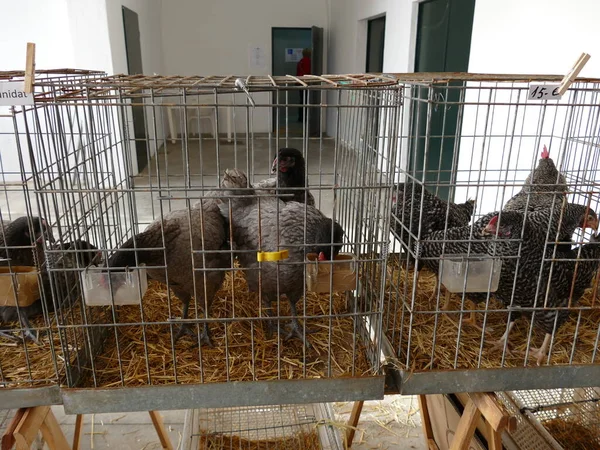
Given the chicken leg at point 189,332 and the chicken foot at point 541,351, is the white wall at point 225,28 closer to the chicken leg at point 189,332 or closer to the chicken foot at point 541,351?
the chicken leg at point 189,332

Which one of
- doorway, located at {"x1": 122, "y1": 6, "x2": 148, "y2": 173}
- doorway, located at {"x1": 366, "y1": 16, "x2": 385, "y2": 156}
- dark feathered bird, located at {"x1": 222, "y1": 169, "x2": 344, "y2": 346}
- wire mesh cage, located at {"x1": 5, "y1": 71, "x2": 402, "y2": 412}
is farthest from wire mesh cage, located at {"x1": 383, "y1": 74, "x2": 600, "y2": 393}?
doorway, located at {"x1": 366, "y1": 16, "x2": 385, "y2": 156}

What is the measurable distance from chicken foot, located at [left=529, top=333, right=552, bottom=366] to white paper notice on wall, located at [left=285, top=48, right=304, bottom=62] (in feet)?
29.5

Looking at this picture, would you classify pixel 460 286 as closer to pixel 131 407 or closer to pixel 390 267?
pixel 390 267

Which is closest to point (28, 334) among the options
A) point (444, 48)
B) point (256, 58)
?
point (444, 48)

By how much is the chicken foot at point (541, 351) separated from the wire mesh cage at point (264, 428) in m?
0.92

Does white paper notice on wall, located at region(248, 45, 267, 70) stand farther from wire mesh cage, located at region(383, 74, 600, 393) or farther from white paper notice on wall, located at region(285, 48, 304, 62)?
wire mesh cage, located at region(383, 74, 600, 393)

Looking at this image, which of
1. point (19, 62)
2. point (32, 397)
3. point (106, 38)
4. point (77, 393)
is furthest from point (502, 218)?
point (19, 62)

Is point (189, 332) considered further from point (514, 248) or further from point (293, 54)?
point (293, 54)

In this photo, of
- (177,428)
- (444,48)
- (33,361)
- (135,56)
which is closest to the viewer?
(33,361)

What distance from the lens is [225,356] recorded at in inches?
68.4

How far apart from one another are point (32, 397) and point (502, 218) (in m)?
1.68

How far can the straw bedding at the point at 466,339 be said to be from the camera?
1674mm

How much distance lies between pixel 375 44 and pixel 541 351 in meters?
6.59

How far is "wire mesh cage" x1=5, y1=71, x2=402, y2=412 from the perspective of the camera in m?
1.44
